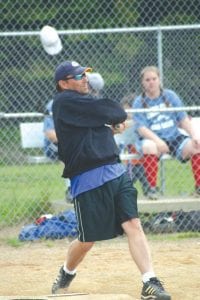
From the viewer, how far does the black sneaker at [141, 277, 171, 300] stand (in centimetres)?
605

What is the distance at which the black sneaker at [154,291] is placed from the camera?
605cm

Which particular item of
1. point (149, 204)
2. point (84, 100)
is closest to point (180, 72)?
point (149, 204)

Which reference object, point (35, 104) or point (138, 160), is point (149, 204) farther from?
point (35, 104)

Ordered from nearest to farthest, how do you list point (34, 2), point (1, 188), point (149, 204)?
point (149, 204), point (1, 188), point (34, 2)

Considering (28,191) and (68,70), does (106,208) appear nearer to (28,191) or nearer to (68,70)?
(68,70)

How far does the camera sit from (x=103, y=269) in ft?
25.2

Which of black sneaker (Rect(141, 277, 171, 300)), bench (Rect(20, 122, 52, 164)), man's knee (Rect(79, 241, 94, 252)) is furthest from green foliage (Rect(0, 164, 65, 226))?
black sneaker (Rect(141, 277, 171, 300))

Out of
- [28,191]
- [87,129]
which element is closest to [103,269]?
[87,129]

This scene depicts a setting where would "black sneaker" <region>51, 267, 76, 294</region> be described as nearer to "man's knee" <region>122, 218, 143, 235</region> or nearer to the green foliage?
→ "man's knee" <region>122, 218, 143, 235</region>

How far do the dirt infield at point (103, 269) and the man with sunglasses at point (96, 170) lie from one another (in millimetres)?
467

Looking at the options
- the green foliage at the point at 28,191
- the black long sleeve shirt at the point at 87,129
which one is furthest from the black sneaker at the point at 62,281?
the green foliage at the point at 28,191

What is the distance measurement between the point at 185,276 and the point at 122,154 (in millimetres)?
2716

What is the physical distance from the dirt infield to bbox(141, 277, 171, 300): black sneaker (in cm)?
16

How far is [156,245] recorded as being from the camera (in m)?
8.76
